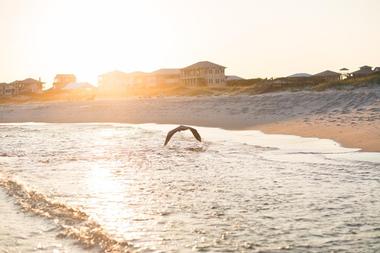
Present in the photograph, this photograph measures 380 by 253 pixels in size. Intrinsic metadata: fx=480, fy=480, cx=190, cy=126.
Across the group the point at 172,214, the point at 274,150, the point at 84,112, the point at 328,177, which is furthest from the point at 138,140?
the point at 84,112

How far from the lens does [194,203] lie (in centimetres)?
834

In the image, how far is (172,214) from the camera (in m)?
7.58

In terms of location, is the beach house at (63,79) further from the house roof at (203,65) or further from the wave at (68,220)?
the wave at (68,220)

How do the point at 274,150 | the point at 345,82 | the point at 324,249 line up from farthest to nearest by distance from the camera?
the point at 345,82
the point at 274,150
the point at 324,249

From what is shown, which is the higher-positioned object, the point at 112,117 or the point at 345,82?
the point at 345,82

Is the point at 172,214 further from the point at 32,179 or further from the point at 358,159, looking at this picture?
the point at 358,159

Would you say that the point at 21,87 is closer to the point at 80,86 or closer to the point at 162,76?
the point at 80,86

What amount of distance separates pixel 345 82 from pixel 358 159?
28.2 metres

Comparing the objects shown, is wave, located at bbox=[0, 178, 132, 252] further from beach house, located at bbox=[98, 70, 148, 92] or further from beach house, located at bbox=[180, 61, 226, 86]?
beach house, located at bbox=[98, 70, 148, 92]

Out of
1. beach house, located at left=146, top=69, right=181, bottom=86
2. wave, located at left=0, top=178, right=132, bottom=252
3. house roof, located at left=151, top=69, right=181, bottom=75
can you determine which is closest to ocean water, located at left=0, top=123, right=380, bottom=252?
wave, located at left=0, top=178, right=132, bottom=252

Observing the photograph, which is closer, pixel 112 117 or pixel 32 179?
pixel 32 179

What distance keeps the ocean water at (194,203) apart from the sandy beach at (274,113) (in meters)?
5.34

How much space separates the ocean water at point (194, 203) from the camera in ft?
20.1

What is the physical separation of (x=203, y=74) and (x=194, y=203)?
264 ft
